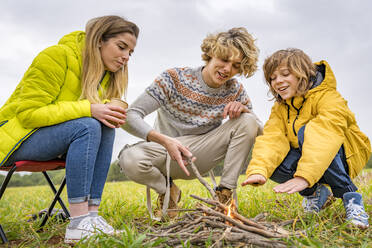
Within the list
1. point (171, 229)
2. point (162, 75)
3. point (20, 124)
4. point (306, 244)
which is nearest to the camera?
point (306, 244)

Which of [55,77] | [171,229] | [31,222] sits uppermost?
[55,77]

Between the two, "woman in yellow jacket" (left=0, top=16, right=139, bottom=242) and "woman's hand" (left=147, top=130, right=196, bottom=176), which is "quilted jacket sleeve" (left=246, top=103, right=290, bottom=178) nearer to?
"woman's hand" (left=147, top=130, right=196, bottom=176)

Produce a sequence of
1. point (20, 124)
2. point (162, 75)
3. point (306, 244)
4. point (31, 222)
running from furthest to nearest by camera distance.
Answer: point (162, 75) → point (31, 222) → point (20, 124) → point (306, 244)

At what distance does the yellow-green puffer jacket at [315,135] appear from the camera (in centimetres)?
217

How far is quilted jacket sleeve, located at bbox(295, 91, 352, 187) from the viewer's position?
7.02 ft

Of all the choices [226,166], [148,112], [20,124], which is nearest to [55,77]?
[20,124]

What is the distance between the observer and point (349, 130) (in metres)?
2.37

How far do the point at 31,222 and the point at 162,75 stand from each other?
1720 millimetres

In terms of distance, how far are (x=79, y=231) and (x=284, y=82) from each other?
1.82m

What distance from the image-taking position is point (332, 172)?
2.23m

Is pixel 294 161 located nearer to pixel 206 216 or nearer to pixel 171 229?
pixel 206 216

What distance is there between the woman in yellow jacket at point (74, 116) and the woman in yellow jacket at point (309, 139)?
1074 millimetres

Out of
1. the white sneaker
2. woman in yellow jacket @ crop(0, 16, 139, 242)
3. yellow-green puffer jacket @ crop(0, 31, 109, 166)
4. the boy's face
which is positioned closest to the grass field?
the white sneaker

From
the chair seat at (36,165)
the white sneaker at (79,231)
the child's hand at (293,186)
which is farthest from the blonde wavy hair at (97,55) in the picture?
the child's hand at (293,186)
